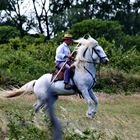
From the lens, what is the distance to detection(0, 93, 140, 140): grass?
990cm

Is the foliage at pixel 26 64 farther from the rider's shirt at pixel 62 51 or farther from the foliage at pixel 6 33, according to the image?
the foliage at pixel 6 33

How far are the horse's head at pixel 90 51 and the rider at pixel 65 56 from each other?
33 cm

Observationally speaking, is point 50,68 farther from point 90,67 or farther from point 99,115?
point 90,67

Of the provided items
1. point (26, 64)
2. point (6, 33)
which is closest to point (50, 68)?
point (26, 64)

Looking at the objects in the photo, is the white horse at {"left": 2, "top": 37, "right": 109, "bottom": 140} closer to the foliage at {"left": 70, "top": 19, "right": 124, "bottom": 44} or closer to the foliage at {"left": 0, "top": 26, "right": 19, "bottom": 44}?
the foliage at {"left": 70, "top": 19, "right": 124, "bottom": 44}

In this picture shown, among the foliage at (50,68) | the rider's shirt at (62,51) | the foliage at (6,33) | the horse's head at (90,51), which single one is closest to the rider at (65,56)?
the rider's shirt at (62,51)

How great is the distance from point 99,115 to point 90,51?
1.86 meters

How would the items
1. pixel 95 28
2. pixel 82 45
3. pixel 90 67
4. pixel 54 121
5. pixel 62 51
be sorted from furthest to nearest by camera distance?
pixel 95 28 < pixel 90 67 < pixel 82 45 < pixel 62 51 < pixel 54 121

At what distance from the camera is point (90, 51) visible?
1307cm

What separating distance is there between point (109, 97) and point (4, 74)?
3.65m

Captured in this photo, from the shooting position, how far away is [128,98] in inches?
782

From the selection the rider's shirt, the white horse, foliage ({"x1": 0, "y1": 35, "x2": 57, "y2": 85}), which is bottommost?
foliage ({"x1": 0, "y1": 35, "x2": 57, "y2": 85})

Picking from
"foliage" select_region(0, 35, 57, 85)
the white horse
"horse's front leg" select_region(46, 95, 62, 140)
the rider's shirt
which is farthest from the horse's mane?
"horse's front leg" select_region(46, 95, 62, 140)

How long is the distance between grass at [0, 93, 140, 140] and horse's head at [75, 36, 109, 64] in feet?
4.22
